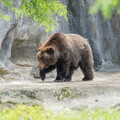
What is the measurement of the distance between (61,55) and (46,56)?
41 cm

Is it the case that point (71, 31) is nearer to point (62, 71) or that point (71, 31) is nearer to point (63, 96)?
point (62, 71)

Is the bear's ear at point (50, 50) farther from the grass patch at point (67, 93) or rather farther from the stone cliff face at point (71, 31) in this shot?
the stone cliff face at point (71, 31)

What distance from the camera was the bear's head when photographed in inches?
255

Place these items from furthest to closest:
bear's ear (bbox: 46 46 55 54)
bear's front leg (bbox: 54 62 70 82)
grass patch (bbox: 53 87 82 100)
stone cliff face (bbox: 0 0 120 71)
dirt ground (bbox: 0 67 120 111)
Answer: stone cliff face (bbox: 0 0 120 71) → bear's front leg (bbox: 54 62 70 82) → bear's ear (bbox: 46 46 55 54) → grass patch (bbox: 53 87 82 100) → dirt ground (bbox: 0 67 120 111)

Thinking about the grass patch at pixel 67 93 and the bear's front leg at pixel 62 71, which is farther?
the bear's front leg at pixel 62 71

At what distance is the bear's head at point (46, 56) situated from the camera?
6.49m

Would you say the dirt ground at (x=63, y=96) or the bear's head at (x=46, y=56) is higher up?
the bear's head at (x=46, y=56)

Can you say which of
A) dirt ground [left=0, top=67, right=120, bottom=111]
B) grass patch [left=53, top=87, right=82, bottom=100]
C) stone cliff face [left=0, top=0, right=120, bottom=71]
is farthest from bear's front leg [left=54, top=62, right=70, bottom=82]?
stone cliff face [left=0, top=0, right=120, bottom=71]

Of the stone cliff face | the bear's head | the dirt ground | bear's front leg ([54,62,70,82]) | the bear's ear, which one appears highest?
the stone cliff face

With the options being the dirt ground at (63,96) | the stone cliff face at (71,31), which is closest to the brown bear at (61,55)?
the dirt ground at (63,96)

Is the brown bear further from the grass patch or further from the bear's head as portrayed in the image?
the grass patch

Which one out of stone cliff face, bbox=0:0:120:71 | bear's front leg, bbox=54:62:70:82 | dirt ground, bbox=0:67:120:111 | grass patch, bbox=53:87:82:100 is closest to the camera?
dirt ground, bbox=0:67:120:111

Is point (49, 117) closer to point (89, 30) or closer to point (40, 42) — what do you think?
point (40, 42)

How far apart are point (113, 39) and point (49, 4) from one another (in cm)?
844
